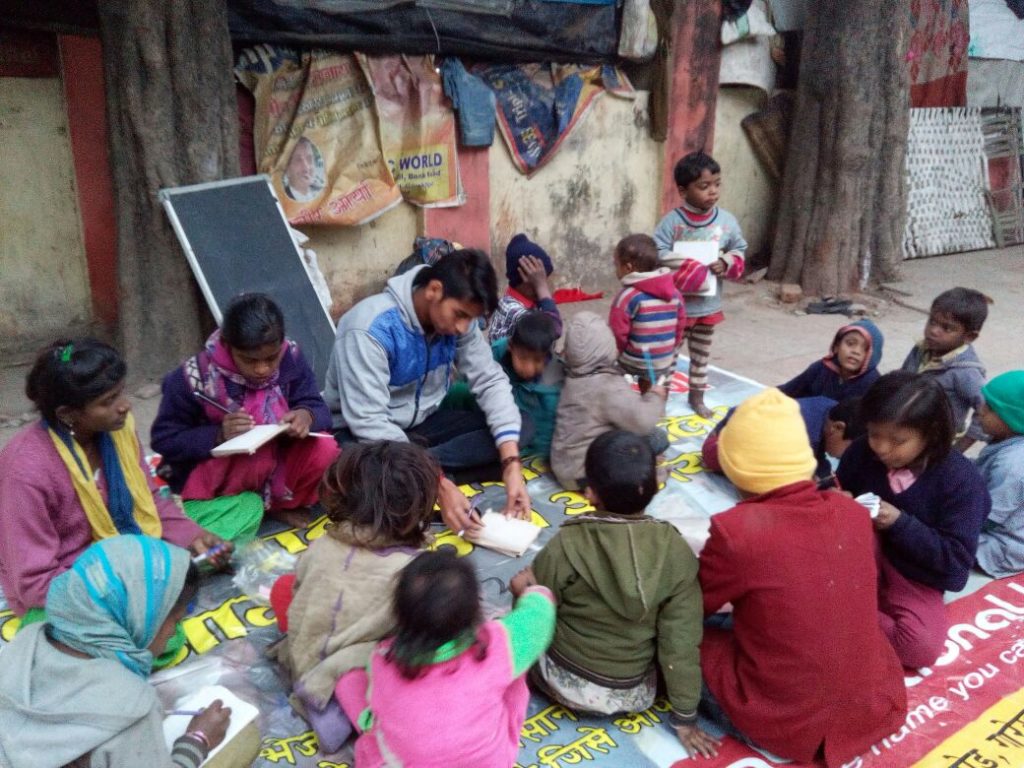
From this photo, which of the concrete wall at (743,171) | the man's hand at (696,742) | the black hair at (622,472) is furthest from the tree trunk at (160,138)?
the concrete wall at (743,171)

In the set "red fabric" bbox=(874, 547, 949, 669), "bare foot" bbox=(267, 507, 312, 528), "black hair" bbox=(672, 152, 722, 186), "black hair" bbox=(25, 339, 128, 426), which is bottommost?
"red fabric" bbox=(874, 547, 949, 669)

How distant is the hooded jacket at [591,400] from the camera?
3221mm

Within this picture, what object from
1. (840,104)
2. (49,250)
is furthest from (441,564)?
(840,104)

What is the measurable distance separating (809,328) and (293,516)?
13.9ft

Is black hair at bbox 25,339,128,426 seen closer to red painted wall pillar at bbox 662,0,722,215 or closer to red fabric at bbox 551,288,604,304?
red fabric at bbox 551,288,604,304

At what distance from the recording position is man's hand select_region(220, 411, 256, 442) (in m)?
2.71

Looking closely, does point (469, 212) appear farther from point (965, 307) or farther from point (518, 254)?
point (965, 307)

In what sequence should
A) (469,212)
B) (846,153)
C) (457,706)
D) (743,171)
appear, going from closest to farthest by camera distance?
(457,706) → (469,212) → (846,153) → (743,171)

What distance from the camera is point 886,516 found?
7.43 feet

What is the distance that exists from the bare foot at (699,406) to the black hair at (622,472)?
2163 millimetres

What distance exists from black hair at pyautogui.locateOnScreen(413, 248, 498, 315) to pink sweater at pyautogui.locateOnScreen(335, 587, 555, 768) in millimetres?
1232

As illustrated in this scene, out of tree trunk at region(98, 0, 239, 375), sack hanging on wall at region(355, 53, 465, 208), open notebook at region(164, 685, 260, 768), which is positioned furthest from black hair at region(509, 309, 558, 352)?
sack hanging on wall at region(355, 53, 465, 208)

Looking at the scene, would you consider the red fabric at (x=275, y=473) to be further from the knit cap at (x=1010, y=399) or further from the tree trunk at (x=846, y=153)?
the tree trunk at (x=846, y=153)

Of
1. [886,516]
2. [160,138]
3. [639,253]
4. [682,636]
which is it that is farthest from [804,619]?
[160,138]
